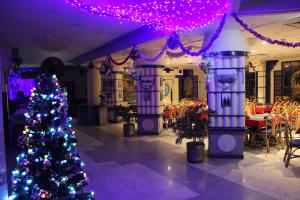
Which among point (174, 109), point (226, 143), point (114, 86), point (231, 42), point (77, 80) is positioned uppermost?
point (231, 42)

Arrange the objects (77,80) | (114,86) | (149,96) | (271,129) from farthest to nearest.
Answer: (77,80), (114,86), (149,96), (271,129)

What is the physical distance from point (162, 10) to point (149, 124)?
4.96 meters

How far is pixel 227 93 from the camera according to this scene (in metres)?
5.70

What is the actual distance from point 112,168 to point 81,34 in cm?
364

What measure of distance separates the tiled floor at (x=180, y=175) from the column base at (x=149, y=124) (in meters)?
1.58

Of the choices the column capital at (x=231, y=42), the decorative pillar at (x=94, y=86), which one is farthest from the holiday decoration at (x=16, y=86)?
the column capital at (x=231, y=42)

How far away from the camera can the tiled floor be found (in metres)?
3.89

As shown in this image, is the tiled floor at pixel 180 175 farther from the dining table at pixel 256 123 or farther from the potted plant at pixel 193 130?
the dining table at pixel 256 123

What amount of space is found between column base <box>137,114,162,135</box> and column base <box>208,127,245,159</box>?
112 inches

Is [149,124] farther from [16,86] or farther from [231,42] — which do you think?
[16,86]

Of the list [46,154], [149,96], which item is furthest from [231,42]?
[46,154]

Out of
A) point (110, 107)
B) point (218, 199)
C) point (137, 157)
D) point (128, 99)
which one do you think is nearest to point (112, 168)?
point (137, 157)

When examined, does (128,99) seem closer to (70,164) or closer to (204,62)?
(204,62)

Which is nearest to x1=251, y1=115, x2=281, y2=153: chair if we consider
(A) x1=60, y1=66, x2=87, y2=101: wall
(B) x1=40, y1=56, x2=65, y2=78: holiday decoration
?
(B) x1=40, y1=56, x2=65, y2=78: holiday decoration
